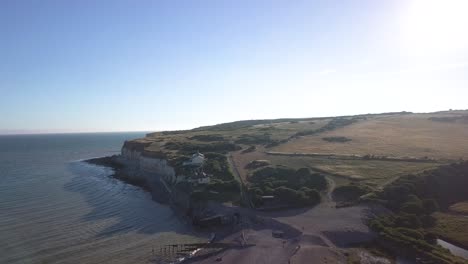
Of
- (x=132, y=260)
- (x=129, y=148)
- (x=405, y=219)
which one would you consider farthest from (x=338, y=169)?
(x=129, y=148)

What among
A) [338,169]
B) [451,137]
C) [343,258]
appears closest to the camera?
[343,258]

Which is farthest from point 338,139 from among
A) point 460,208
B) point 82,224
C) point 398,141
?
point 82,224

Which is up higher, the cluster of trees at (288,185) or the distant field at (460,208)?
the cluster of trees at (288,185)

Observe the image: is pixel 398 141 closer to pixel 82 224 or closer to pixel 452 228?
pixel 452 228

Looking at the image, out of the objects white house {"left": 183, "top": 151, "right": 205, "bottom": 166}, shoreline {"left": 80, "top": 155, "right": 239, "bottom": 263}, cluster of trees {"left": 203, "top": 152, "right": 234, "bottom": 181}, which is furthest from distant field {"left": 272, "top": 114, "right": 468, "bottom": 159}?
shoreline {"left": 80, "top": 155, "right": 239, "bottom": 263}

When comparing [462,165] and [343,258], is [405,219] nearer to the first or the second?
[343,258]

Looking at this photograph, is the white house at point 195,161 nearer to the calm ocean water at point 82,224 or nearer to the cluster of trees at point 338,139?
the calm ocean water at point 82,224

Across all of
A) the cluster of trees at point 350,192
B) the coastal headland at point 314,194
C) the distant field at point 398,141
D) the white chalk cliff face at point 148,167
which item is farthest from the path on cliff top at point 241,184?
the distant field at point 398,141
